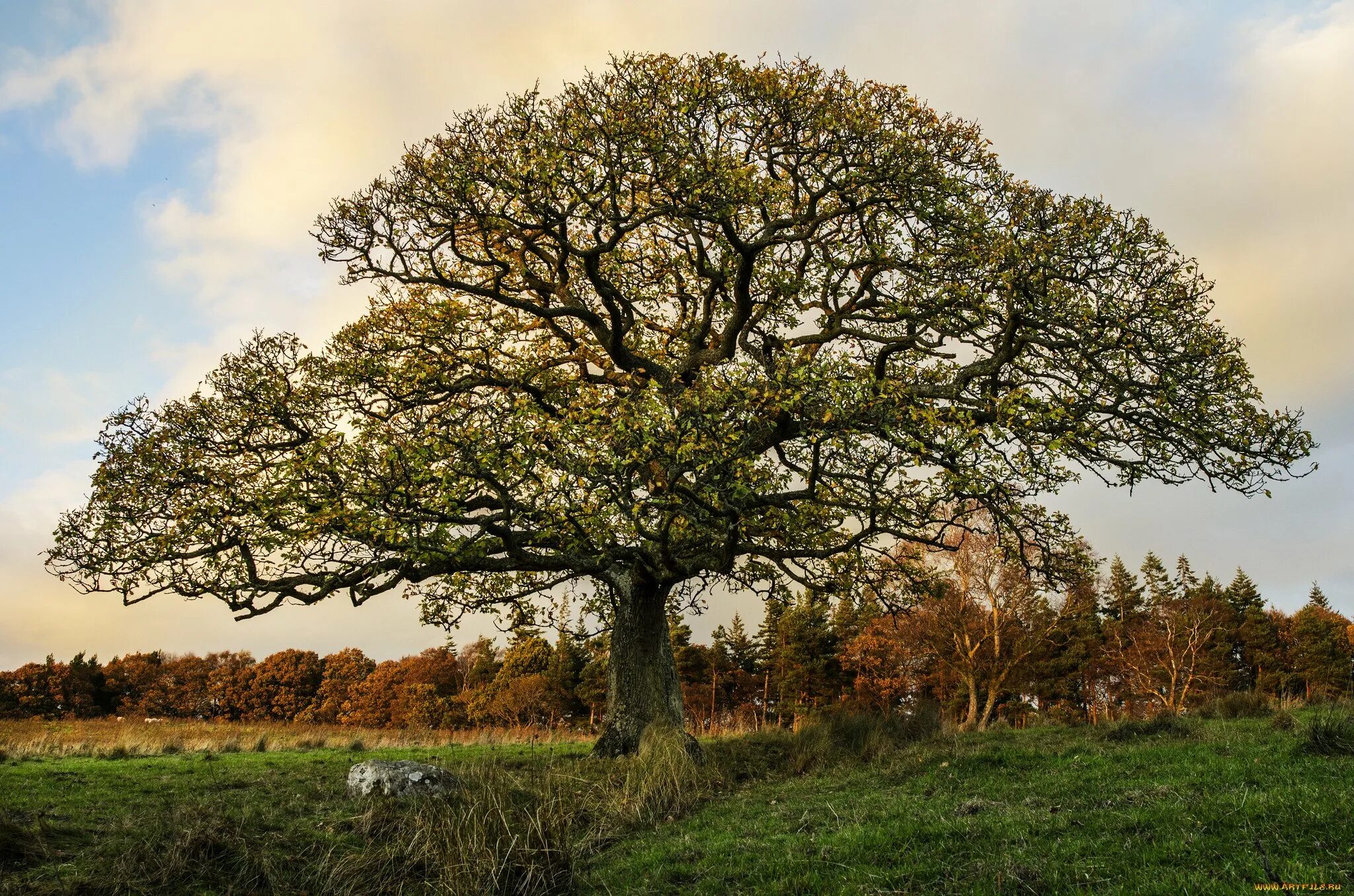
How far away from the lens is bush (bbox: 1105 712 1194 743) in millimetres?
15234

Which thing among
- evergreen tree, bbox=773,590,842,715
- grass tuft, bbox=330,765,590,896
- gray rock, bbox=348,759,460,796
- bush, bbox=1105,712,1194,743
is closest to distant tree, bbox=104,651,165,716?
evergreen tree, bbox=773,590,842,715

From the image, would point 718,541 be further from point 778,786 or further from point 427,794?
point 427,794

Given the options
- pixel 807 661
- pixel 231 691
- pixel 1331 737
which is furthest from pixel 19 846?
pixel 231 691

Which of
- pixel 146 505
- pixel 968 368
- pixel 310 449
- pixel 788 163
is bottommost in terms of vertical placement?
pixel 146 505

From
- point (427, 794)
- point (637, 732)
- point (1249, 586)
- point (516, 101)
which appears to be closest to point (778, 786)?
point (637, 732)

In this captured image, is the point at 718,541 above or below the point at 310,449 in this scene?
below

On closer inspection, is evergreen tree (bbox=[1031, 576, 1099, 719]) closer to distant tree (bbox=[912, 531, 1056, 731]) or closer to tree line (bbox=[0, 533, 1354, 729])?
Result: tree line (bbox=[0, 533, 1354, 729])

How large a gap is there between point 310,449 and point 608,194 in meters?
8.62

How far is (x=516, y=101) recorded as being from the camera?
16.6m

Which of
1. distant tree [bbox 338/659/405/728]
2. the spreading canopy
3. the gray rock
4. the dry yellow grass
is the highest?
the spreading canopy

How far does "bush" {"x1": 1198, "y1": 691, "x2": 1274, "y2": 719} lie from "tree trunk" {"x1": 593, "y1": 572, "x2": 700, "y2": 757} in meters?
13.8

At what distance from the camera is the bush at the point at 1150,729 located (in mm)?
15234

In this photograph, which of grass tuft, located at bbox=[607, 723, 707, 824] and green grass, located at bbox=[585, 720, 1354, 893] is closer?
green grass, located at bbox=[585, 720, 1354, 893]

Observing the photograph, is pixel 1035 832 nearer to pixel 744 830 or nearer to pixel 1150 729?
pixel 744 830
